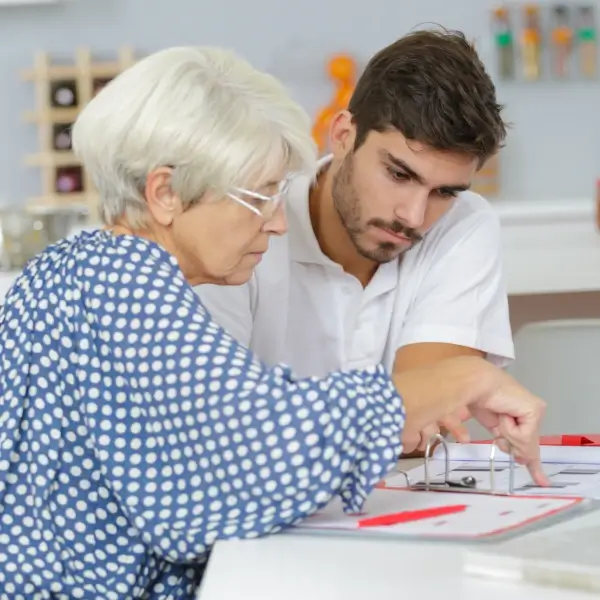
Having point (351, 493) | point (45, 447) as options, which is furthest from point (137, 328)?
point (351, 493)

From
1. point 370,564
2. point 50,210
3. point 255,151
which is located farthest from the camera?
point 50,210

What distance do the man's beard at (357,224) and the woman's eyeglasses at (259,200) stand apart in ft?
1.79

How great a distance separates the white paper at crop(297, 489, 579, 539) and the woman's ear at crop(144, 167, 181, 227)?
360 mm

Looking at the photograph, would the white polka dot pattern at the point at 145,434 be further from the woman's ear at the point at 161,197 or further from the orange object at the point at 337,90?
the orange object at the point at 337,90

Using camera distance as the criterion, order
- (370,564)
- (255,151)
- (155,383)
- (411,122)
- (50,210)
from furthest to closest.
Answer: (50,210), (411,122), (255,151), (155,383), (370,564)

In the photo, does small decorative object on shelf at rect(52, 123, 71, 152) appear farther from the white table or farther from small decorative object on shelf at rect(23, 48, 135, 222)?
the white table

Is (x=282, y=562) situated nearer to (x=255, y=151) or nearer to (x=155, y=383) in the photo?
(x=155, y=383)

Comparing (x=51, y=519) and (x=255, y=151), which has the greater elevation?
(x=255, y=151)

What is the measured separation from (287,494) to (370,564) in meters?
0.13

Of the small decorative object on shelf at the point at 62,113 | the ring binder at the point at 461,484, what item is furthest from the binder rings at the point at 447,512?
the small decorative object on shelf at the point at 62,113

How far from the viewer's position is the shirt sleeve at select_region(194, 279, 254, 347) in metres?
1.91

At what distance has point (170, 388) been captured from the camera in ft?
3.80

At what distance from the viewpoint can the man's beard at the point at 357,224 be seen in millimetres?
1922

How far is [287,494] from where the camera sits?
1147mm
